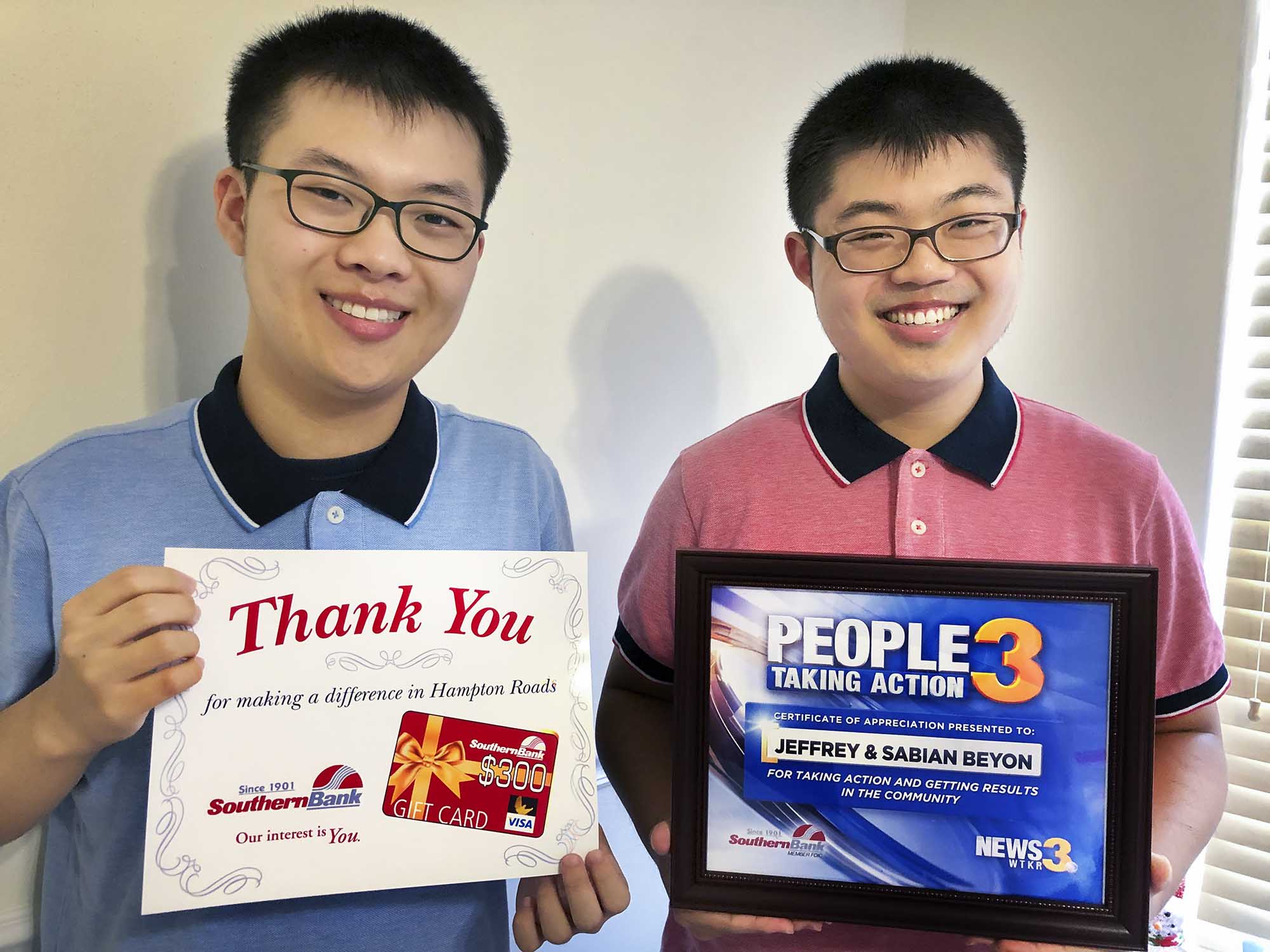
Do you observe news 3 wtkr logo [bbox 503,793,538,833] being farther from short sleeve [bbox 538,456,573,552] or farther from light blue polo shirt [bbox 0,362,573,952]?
short sleeve [bbox 538,456,573,552]

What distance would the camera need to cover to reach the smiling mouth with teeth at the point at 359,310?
105 cm

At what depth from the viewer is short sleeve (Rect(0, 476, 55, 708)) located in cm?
97

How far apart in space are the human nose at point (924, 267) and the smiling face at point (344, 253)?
55cm

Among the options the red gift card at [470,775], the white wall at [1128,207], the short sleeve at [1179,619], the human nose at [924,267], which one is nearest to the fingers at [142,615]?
the red gift card at [470,775]

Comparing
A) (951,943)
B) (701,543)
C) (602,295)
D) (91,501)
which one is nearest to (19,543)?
(91,501)

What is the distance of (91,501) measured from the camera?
3.33ft

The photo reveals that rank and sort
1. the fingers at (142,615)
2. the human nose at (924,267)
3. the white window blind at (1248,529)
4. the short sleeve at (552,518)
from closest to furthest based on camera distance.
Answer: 1. the fingers at (142,615)
2. the human nose at (924,267)
3. the short sleeve at (552,518)
4. the white window blind at (1248,529)

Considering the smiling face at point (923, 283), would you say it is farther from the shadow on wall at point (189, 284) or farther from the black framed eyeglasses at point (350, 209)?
the shadow on wall at point (189, 284)

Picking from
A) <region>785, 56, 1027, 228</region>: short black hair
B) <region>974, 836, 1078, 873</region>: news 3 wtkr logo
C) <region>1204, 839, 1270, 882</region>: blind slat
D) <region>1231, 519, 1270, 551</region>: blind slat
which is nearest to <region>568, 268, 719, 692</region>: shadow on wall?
<region>785, 56, 1027, 228</region>: short black hair

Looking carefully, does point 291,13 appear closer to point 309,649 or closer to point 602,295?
point 602,295

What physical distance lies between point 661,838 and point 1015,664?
44 cm

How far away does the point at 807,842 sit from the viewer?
0.97 metres

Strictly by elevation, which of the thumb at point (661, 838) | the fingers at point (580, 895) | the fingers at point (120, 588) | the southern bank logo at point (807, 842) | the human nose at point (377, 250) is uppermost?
the human nose at point (377, 250)

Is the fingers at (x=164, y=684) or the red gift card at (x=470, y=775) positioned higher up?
the fingers at (x=164, y=684)
